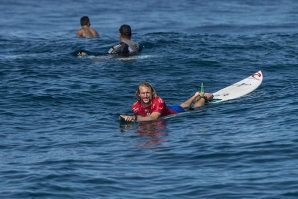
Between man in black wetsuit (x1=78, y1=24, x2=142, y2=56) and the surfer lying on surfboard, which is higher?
man in black wetsuit (x1=78, y1=24, x2=142, y2=56)

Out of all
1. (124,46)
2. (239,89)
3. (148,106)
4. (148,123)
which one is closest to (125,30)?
(124,46)

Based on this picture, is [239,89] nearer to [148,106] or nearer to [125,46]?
[148,106]

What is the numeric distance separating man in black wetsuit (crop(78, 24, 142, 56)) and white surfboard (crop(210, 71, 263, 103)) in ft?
17.9

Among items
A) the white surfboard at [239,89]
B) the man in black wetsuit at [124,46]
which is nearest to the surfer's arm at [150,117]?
the white surfboard at [239,89]

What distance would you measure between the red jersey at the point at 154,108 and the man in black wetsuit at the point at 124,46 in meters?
8.05

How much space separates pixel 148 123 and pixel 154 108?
1.22 ft

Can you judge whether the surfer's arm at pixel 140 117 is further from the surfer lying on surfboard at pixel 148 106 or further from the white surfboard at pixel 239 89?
the white surfboard at pixel 239 89

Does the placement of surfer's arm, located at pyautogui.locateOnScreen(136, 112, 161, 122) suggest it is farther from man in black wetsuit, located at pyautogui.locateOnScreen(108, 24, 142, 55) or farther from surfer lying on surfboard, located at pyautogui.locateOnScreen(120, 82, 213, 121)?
man in black wetsuit, located at pyautogui.locateOnScreen(108, 24, 142, 55)

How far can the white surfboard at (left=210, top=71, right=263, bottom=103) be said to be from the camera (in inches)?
722

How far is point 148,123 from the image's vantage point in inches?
618

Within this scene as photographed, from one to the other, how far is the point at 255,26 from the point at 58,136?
845 inches

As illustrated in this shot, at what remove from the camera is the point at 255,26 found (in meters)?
34.8

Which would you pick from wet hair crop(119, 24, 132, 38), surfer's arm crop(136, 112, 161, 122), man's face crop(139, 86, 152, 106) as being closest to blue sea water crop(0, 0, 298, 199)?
surfer's arm crop(136, 112, 161, 122)

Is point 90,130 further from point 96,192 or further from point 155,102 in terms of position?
point 96,192
